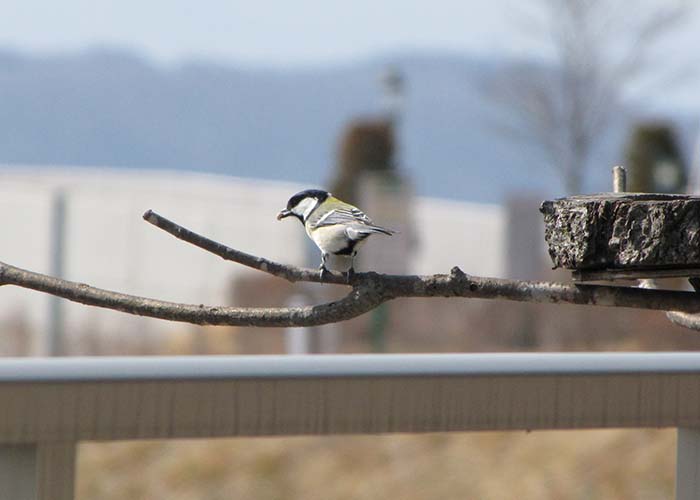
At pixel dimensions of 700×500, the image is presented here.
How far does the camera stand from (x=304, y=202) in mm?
2172

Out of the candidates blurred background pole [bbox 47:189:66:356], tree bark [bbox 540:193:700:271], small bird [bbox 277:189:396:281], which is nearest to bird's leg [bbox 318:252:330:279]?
small bird [bbox 277:189:396:281]

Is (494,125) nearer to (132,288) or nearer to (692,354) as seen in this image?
(132,288)

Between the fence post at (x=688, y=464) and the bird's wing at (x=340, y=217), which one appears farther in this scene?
the bird's wing at (x=340, y=217)

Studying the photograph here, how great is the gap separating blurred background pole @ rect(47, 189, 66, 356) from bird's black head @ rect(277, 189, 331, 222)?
8099 millimetres

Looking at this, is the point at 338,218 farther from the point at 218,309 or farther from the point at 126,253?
the point at 126,253

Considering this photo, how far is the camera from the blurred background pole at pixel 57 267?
1020cm

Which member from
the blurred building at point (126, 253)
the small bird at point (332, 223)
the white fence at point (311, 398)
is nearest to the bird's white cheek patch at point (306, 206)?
the small bird at point (332, 223)

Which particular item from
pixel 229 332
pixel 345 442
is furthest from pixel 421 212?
pixel 345 442

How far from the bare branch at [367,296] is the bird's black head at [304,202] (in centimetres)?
69

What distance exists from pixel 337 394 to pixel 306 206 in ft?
2.54

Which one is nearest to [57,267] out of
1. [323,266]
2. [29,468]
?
[323,266]

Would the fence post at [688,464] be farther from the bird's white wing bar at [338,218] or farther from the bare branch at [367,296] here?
the bird's white wing bar at [338,218]

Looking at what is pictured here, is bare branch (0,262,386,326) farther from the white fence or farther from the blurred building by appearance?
the blurred building

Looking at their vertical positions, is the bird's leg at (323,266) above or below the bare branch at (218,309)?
above
